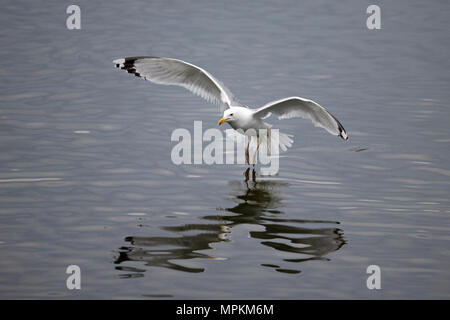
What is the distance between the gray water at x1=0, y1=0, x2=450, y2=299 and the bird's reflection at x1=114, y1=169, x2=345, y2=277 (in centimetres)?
3

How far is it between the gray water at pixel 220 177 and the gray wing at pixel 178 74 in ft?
3.52

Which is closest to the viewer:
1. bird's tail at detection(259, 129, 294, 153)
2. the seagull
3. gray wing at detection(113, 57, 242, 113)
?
the seagull

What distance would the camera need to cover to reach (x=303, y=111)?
430 inches

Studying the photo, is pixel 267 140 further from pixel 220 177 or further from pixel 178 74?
pixel 178 74

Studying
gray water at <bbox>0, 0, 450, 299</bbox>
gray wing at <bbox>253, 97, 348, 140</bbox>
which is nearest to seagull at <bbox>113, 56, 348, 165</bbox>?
gray wing at <bbox>253, 97, 348, 140</bbox>

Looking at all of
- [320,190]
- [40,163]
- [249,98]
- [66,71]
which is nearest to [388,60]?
[249,98]

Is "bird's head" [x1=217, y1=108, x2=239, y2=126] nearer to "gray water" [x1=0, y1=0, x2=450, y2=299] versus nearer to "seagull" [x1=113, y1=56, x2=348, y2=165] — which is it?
"seagull" [x1=113, y1=56, x2=348, y2=165]

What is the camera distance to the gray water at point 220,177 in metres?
7.65

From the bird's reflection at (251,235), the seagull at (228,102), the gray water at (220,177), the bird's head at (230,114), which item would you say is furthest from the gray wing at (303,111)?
the bird's reflection at (251,235)

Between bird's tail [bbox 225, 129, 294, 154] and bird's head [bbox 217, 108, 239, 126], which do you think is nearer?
bird's head [bbox 217, 108, 239, 126]

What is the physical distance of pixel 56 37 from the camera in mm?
20016

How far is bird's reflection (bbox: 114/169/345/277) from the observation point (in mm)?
7883

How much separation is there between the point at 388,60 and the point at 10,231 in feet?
40.7

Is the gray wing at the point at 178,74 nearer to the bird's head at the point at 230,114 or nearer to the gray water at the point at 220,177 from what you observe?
the bird's head at the point at 230,114
